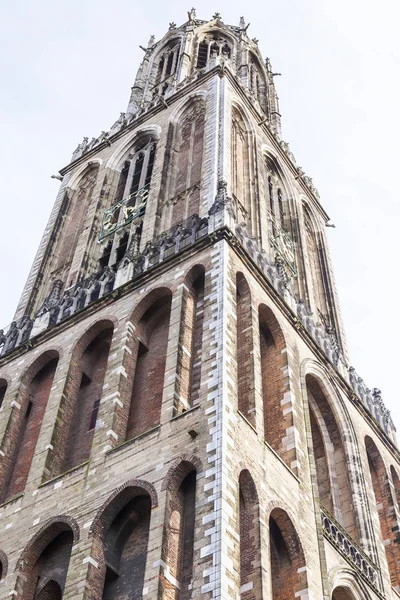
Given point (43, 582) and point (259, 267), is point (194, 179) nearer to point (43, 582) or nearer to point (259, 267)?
point (259, 267)

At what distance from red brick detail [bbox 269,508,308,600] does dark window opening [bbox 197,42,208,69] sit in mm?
30781

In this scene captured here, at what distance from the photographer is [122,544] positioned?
2008 centimetres

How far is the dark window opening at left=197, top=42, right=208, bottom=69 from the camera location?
47.1 metres

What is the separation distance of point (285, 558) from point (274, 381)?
19.0ft

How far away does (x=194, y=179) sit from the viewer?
1313 inches

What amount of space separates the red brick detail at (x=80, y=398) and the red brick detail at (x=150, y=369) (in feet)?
4.13

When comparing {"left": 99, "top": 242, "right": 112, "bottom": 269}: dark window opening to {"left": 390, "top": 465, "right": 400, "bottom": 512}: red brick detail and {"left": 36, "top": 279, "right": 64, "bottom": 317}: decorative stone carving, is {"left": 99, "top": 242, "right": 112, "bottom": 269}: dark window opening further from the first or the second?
{"left": 390, "top": 465, "right": 400, "bottom": 512}: red brick detail

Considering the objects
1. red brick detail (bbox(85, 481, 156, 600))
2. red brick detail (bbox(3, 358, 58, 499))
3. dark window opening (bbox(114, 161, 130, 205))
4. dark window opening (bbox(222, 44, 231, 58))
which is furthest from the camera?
dark window opening (bbox(222, 44, 231, 58))

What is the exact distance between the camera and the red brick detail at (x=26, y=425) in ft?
80.2

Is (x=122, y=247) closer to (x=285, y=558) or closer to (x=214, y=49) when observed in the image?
(x=285, y=558)

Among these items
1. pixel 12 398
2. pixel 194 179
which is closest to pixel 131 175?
pixel 194 179

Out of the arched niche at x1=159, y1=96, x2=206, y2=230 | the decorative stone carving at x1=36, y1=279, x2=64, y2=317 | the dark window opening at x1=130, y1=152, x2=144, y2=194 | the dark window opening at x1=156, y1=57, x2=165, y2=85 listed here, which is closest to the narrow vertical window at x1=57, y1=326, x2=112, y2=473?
the decorative stone carving at x1=36, y1=279, x2=64, y2=317

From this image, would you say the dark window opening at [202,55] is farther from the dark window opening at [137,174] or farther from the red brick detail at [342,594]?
the red brick detail at [342,594]

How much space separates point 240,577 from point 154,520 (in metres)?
2.13
